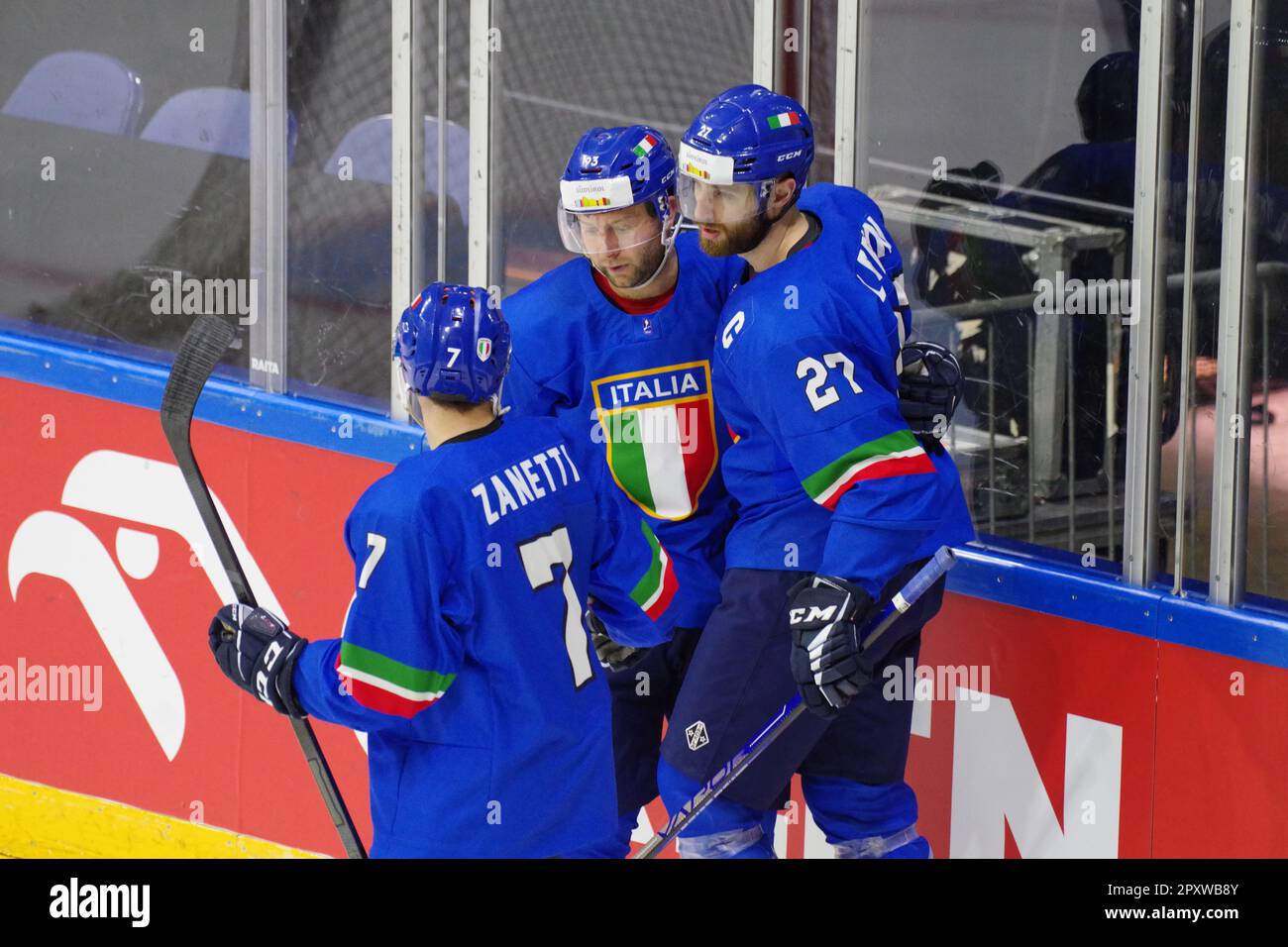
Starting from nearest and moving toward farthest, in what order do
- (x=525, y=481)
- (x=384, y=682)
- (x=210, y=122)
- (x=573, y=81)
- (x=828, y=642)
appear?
(x=384, y=682) → (x=525, y=481) → (x=828, y=642) → (x=573, y=81) → (x=210, y=122)

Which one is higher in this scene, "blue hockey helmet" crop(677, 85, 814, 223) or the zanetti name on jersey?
"blue hockey helmet" crop(677, 85, 814, 223)

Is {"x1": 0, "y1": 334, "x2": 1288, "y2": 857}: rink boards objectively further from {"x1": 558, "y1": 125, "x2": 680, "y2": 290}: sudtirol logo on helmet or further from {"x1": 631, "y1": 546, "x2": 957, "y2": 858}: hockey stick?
{"x1": 558, "y1": 125, "x2": 680, "y2": 290}: sudtirol logo on helmet

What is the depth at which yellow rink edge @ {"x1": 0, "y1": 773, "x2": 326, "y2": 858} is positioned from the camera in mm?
5145

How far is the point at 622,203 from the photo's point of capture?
3.72m

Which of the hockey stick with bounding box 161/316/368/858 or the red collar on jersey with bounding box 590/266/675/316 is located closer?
the hockey stick with bounding box 161/316/368/858

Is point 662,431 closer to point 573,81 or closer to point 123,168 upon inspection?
point 573,81

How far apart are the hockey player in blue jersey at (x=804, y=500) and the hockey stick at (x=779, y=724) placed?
0.03 meters

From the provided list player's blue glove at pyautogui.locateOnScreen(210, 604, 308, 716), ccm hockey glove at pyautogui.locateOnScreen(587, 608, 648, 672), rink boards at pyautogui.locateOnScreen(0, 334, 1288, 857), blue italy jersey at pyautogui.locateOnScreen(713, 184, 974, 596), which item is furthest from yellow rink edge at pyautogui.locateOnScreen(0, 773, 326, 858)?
blue italy jersey at pyautogui.locateOnScreen(713, 184, 974, 596)

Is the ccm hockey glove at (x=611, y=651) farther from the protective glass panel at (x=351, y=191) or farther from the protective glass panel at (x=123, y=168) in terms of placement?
the protective glass panel at (x=123, y=168)

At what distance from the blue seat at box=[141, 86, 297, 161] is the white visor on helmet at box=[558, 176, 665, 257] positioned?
136cm

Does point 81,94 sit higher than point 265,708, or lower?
higher

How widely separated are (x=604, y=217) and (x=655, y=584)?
0.70 m

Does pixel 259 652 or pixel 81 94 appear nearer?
pixel 259 652

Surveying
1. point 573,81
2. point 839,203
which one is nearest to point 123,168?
point 573,81
